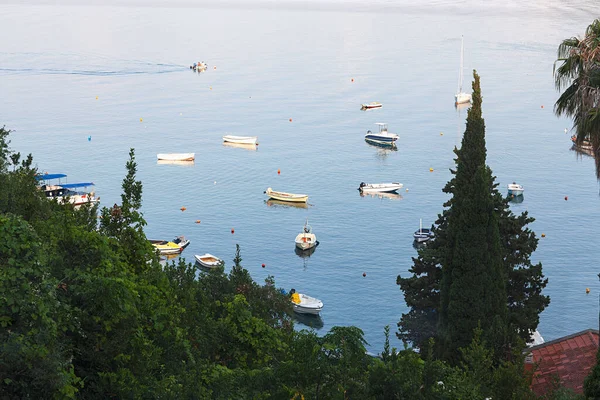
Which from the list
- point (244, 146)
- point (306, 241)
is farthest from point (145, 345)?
point (244, 146)

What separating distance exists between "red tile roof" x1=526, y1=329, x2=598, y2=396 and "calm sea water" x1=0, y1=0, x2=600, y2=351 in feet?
31.6

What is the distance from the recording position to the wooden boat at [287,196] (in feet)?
279

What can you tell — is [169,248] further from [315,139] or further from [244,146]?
[315,139]

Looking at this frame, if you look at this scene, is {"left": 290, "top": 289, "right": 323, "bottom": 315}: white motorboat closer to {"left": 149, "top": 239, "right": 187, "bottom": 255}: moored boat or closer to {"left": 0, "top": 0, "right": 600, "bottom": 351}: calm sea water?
{"left": 0, "top": 0, "right": 600, "bottom": 351}: calm sea water

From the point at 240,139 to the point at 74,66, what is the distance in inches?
2229

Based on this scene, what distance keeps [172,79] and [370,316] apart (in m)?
93.0

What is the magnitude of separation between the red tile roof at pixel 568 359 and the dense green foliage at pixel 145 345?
7850 mm

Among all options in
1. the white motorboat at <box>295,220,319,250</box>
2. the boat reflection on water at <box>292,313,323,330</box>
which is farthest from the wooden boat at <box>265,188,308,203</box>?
the boat reflection on water at <box>292,313,323,330</box>

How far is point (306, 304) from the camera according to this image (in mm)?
60344

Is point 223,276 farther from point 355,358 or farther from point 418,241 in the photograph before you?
point 418,241

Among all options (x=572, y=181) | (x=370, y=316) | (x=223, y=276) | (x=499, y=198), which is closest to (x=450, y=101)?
(x=572, y=181)

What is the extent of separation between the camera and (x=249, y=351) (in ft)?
56.5

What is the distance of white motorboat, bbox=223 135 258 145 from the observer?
10531cm

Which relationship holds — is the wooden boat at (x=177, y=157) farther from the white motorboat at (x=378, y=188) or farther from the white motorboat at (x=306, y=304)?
the white motorboat at (x=306, y=304)
